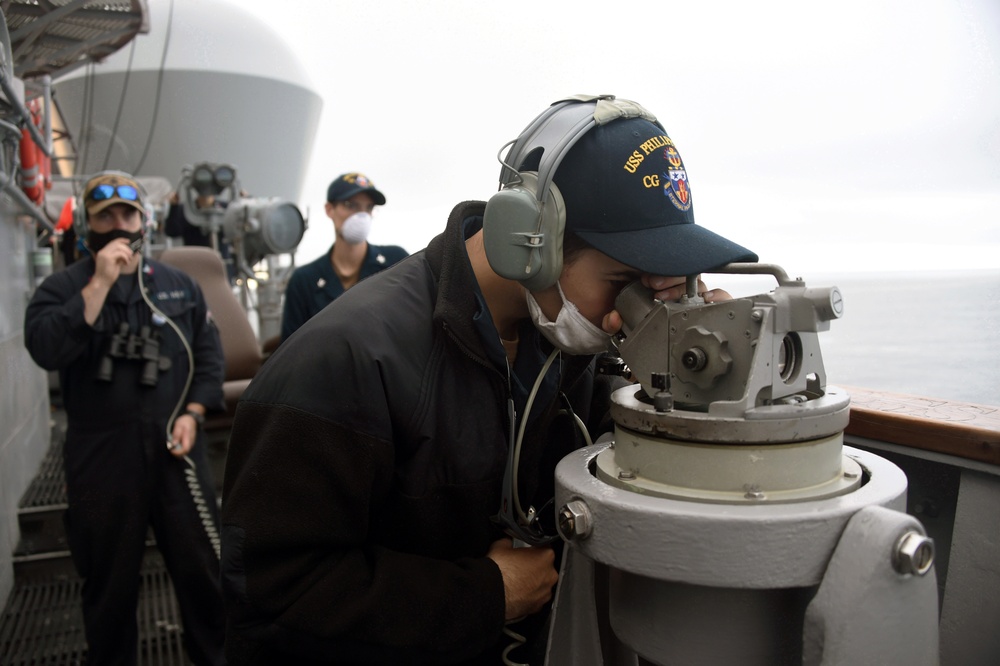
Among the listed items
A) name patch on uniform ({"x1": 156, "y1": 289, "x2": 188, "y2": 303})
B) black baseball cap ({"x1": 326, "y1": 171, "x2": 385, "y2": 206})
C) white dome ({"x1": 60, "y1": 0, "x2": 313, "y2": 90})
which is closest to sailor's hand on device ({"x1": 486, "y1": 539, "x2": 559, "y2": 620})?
name patch on uniform ({"x1": 156, "y1": 289, "x2": 188, "y2": 303})

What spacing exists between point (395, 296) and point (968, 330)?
41.6 inches

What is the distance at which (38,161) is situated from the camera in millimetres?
3838

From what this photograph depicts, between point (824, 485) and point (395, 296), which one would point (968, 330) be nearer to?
point (824, 485)

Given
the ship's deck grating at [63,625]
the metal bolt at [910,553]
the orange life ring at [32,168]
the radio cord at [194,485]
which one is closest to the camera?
the metal bolt at [910,553]

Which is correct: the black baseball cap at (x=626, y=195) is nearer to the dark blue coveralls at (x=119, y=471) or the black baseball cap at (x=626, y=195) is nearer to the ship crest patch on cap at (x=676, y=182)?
the ship crest patch on cap at (x=676, y=182)

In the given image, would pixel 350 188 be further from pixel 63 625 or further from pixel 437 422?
pixel 437 422

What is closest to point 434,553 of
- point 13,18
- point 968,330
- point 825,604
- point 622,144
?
point 825,604

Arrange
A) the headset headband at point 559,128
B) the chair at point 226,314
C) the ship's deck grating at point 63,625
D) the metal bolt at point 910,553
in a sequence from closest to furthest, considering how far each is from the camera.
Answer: the metal bolt at point 910,553 → the headset headband at point 559,128 → the ship's deck grating at point 63,625 → the chair at point 226,314

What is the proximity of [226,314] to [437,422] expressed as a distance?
305cm

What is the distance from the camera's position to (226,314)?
3824 mm

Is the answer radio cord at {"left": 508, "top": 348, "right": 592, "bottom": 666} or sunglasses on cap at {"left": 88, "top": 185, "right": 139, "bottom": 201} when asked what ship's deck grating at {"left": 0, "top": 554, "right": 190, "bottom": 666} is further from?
radio cord at {"left": 508, "top": 348, "right": 592, "bottom": 666}

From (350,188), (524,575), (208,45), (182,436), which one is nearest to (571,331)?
(524,575)

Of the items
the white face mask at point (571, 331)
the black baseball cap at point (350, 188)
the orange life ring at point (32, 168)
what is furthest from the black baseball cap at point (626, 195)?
the orange life ring at point (32, 168)

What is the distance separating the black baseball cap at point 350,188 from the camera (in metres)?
3.24
